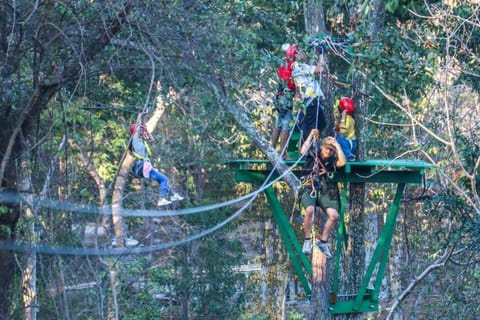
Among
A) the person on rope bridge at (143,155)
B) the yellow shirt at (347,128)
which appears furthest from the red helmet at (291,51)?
the person on rope bridge at (143,155)

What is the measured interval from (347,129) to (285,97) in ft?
3.26

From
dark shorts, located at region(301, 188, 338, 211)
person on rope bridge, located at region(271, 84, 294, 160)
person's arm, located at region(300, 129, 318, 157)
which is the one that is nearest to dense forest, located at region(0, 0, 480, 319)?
person on rope bridge, located at region(271, 84, 294, 160)

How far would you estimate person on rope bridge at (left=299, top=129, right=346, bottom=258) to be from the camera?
8.66 m

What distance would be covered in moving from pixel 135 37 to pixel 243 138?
244 inches

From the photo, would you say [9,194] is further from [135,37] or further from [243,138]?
[243,138]

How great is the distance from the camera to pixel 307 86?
29.5 feet

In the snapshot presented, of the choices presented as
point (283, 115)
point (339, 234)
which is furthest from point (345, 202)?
point (283, 115)

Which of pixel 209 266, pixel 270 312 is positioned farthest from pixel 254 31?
pixel 270 312

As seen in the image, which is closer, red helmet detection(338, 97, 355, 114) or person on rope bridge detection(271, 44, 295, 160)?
person on rope bridge detection(271, 44, 295, 160)

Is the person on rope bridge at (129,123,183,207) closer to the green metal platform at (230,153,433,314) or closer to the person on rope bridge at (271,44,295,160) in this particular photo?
the green metal platform at (230,153,433,314)

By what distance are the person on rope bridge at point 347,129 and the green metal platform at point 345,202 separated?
0.22 meters

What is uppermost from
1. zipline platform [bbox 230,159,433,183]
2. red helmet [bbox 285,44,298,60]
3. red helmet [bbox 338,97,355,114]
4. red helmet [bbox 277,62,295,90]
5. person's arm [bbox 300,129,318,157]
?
red helmet [bbox 285,44,298,60]

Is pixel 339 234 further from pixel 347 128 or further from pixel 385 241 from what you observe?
pixel 347 128

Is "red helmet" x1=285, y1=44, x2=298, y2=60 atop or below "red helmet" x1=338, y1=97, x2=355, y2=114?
atop
